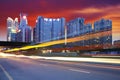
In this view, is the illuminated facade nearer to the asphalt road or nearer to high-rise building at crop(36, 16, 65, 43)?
high-rise building at crop(36, 16, 65, 43)

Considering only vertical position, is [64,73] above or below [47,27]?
below

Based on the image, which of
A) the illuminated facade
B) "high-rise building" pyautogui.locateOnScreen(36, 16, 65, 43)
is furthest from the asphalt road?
"high-rise building" pyautogui.locateOnScreen(36, 16, 65, 43)

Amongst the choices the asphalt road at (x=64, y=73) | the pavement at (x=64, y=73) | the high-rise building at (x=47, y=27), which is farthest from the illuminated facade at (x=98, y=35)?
the asphalt road at (x=64, y=73)

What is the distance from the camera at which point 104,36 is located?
51.9 meters

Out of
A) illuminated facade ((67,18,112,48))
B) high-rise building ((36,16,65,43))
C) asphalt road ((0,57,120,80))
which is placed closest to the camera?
asphalt road ((0,57,120,80))

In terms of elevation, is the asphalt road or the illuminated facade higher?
the illuminated facade

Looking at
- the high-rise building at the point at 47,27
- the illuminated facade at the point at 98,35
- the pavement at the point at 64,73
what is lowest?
the pavement at the point at 64,73

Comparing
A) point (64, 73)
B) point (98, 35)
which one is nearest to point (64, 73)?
point (64, 73)

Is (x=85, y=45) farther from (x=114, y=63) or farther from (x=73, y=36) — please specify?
(x=114, y=63)

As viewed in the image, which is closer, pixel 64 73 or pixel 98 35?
pixel 64 73

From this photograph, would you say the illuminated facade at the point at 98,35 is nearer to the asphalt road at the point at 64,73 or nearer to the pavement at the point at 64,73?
the pavement at the point at 64,73

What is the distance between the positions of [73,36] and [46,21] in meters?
47.5

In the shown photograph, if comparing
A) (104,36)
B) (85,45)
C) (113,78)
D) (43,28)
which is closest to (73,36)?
(85,45)

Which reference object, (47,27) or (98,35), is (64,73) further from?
(47,27)
